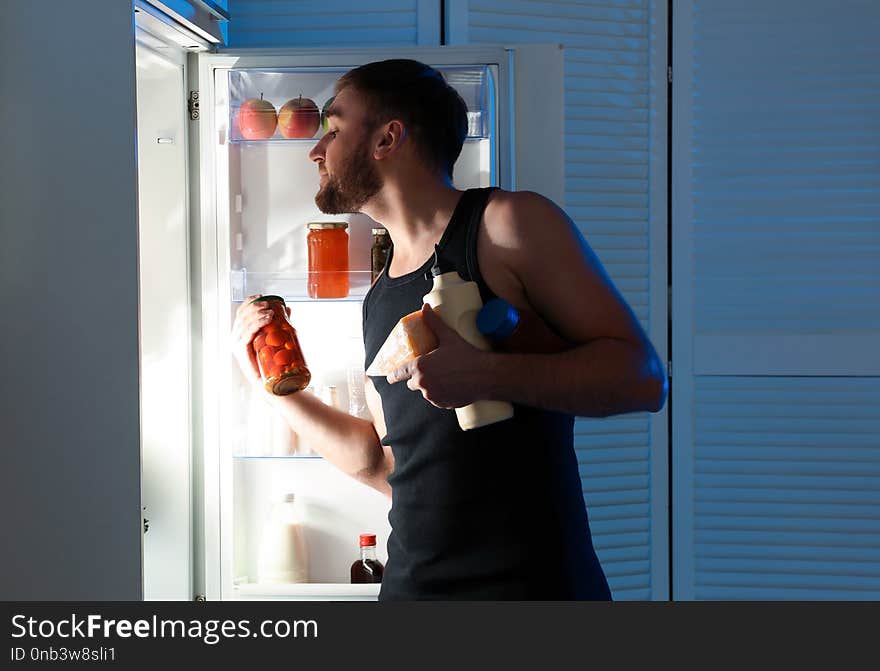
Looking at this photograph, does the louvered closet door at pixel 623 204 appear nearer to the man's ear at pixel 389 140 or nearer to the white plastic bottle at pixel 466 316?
the man's ear at pixel 389 140

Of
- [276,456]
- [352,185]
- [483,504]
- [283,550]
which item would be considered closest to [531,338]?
[483,504]

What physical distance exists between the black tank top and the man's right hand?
0.39m

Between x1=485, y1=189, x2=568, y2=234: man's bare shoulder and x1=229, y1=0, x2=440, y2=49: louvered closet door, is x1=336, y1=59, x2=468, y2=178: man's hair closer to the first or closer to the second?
x1=485, y1=189, x2=568, y2=234: man's bare shoulder

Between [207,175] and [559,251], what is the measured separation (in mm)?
905

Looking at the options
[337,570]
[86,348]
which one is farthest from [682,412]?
[86,348]

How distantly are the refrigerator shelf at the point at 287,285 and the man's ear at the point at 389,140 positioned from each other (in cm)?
49

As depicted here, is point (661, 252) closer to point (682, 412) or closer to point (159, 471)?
point (682, 412)

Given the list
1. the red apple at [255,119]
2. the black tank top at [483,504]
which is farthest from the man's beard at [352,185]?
the red apple at [255,119]

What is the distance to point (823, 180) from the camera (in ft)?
8.14

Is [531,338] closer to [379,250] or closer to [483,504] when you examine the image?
[483,504]

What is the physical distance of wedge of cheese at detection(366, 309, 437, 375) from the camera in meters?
1.35

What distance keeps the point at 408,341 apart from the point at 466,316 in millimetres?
94

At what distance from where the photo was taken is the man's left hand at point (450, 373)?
130 centimetres

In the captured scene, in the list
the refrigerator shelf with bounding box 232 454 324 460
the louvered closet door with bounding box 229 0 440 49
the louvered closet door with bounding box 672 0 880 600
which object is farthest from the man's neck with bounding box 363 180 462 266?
the louvered closet door with bounding box 672 0 880 600
